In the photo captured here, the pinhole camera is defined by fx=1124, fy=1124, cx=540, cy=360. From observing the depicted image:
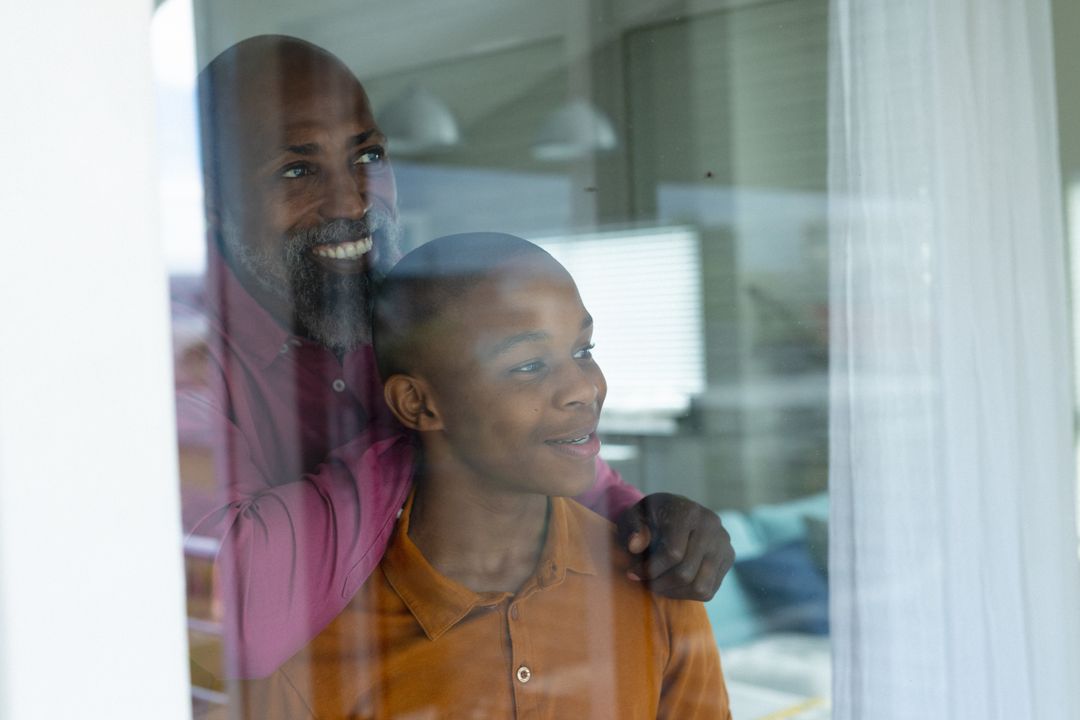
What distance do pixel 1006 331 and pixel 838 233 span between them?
29 centimetres

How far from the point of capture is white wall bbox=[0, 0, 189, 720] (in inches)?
17.7

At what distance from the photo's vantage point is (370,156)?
84 cm

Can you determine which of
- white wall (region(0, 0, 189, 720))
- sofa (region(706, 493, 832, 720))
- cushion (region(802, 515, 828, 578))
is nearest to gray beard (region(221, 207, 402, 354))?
white wall (region(0, 0, 189, 720))

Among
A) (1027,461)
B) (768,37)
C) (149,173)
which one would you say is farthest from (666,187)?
Answer: (149,173)

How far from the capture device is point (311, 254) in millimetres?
809

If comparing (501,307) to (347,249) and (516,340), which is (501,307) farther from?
(347,249)

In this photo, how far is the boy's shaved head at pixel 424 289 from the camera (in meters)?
0.86

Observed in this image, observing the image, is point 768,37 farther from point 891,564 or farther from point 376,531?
point 376,531

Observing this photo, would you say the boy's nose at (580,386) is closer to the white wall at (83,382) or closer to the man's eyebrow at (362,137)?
the man's eyebrow at (362,137)

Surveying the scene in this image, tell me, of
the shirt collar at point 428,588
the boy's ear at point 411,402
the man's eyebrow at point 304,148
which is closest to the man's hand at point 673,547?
A: the shirt collar at point 428,588

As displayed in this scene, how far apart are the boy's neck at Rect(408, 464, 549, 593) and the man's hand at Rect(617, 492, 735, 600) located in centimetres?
12

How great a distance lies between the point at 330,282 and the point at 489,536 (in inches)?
10.1

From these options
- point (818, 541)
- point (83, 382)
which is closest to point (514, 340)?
point (83, 382)

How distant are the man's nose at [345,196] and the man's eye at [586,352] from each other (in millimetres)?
247
